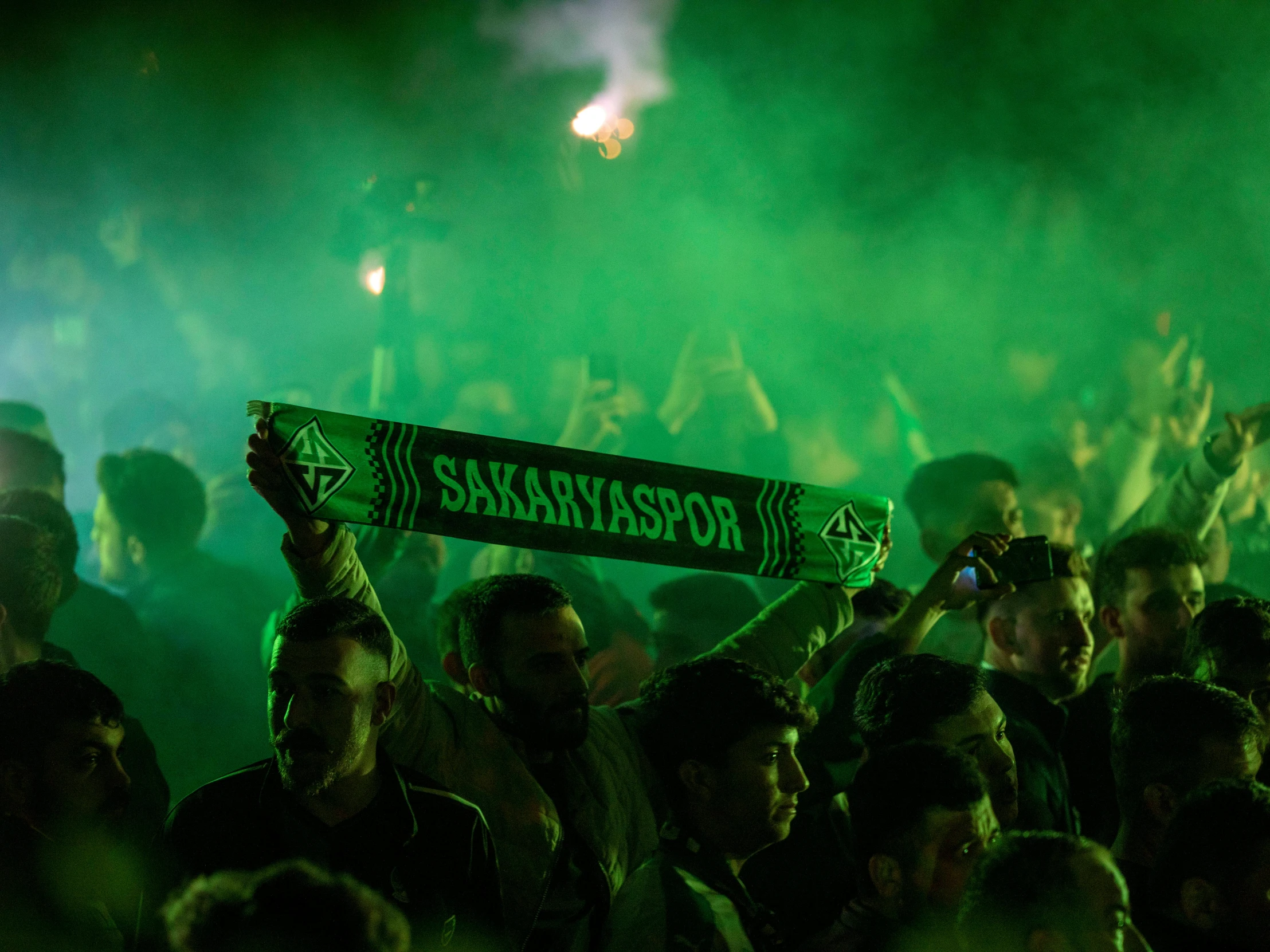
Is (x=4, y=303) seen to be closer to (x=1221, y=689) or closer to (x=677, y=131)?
(x=677, y=131)

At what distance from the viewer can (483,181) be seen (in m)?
6.75

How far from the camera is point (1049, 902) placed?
1385 mm

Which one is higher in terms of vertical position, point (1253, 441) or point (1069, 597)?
point (1253, 441)

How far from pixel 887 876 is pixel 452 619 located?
1052 mm

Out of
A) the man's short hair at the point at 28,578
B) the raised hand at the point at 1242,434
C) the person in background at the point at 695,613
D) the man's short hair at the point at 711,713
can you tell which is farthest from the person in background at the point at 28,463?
the raised hand at the point at 1242,434

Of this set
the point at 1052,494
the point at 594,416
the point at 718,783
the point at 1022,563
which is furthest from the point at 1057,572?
the point at 594,416

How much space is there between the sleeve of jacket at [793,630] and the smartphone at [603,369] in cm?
320

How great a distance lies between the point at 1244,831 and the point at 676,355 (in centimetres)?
560

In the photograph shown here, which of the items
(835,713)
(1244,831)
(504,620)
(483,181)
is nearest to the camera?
(1244,831)

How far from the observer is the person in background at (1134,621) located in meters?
2.58

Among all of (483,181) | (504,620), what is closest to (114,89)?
(483,181)

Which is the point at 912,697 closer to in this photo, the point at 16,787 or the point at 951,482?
the point at 16,787

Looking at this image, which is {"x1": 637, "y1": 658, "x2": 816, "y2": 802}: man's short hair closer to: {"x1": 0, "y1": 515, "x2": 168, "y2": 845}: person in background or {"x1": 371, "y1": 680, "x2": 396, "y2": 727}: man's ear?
{"x1": 371, "y1": 680, "x2": 396, "y2": 727}: man's ear

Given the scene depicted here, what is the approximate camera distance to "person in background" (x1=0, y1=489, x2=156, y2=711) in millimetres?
3193
